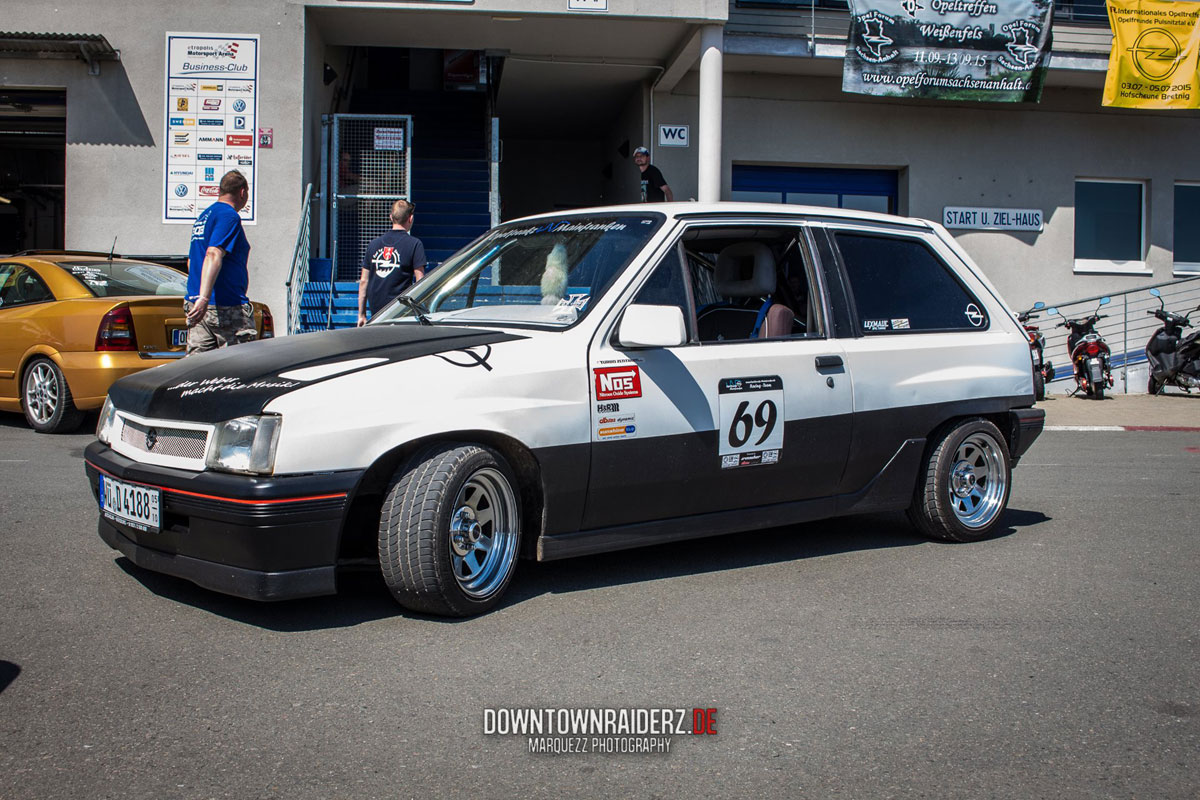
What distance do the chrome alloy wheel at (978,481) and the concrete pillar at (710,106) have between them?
879 cm

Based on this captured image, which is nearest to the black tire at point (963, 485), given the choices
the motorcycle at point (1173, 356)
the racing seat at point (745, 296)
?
the racing seat at point (745, 296)

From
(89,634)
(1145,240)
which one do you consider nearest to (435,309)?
(89,634)

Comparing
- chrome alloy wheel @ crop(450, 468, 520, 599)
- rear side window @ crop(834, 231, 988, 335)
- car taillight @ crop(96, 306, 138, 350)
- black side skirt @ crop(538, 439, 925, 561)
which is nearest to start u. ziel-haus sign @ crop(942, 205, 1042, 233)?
rear side window @ crop(834, 231, 988, 335)

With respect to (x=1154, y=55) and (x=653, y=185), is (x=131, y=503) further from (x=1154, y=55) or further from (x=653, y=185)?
(x=1154, y=55)

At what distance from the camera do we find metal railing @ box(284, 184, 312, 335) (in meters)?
13.0

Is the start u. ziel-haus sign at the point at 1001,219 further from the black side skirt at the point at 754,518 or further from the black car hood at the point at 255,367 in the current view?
the black car hood at the point at 255,367

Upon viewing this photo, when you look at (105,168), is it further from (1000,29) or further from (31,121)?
(1000,29)

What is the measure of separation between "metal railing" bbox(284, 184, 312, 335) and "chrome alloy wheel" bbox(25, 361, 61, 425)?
401 centimetres

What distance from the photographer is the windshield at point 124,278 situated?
912cm

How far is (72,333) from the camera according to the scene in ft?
28.4

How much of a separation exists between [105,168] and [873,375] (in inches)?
467

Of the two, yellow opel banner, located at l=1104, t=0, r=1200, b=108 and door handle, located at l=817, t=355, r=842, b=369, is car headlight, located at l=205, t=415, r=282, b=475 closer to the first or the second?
door handle, located at l=817, t=355, r=842, b=369

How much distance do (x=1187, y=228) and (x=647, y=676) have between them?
17.4 m

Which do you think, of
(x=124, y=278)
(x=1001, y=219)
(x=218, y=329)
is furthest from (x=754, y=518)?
(x=1001, y=219)
